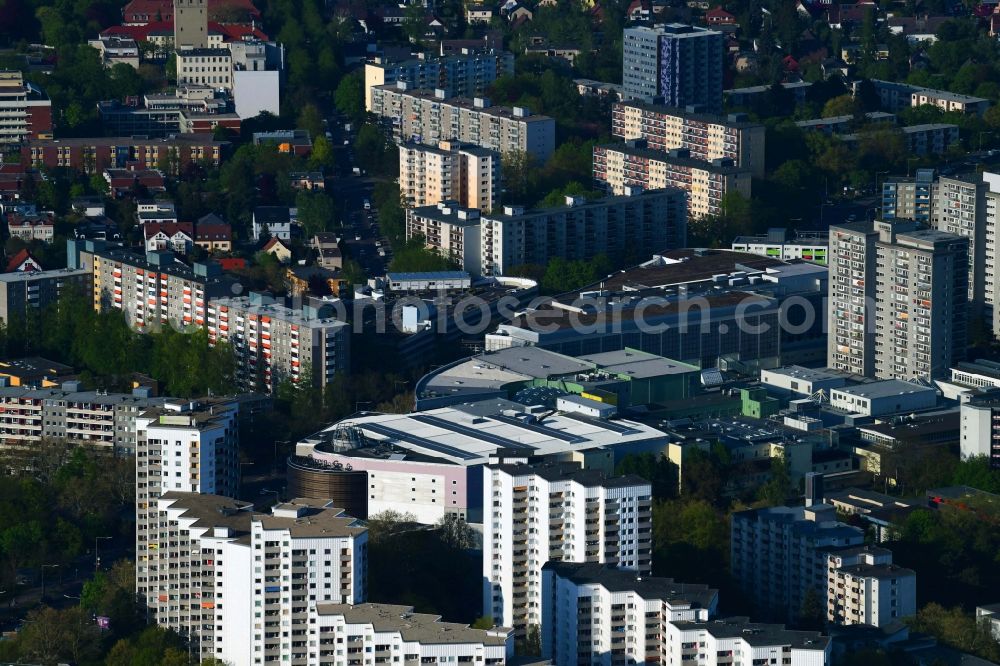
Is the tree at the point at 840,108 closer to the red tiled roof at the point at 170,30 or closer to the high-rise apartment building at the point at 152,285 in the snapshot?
the red tiled roof at the point at 170,30

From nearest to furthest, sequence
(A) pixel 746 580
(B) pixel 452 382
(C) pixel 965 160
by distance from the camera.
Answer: (A) pixel 746 580 < (B) pixel 452 382 < (C) pixel 965 160

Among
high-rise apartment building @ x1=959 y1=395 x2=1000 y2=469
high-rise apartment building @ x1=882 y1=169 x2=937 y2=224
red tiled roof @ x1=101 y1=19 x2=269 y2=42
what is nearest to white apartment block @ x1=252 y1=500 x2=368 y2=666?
high-rise apartment building @ x1=959 y1=395 x2=1000 y2=469

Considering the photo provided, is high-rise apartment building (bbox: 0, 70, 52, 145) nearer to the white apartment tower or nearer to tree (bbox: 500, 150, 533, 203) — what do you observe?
tree (bbox: 500, 150, 533, 203)

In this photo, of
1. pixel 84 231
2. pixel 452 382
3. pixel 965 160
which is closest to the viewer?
pixel 452 382

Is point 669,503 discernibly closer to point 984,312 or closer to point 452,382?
point 452,382

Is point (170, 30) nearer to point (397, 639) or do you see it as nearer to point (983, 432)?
point (983, 432)

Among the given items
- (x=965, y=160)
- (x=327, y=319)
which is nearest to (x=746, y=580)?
(x=327, y=319)
